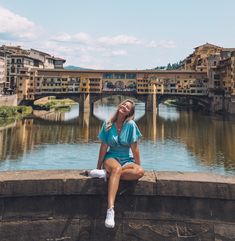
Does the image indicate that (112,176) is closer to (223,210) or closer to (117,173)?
(117,173)

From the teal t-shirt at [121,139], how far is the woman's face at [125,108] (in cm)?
13

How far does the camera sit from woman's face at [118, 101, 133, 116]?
4.79m

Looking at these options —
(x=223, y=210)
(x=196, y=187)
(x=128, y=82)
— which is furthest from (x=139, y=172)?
(x=128, y=82)

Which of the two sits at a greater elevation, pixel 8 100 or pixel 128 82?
pixel 128 82

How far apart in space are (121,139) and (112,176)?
52 cm

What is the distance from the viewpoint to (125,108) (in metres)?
4.82

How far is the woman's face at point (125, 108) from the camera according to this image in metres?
4.79

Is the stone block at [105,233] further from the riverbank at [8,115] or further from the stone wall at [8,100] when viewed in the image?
the stone wall at [8,100]

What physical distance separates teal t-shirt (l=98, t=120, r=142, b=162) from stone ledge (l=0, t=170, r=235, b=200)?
1.19 feet

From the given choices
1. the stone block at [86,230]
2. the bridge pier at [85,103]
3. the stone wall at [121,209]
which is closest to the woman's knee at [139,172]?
the stone wall at [121,209]

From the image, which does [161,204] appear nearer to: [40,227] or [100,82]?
[40,227]

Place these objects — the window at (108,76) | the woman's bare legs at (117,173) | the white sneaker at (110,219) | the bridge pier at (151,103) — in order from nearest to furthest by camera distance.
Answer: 1. the white sneaker at (110,219)
2. the woman's bare legs at (117,173)
3. the bridge pier at (151,103)
4. the window at (108,76)

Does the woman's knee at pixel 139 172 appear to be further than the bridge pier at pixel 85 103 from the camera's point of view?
No

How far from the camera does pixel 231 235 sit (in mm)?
4461
